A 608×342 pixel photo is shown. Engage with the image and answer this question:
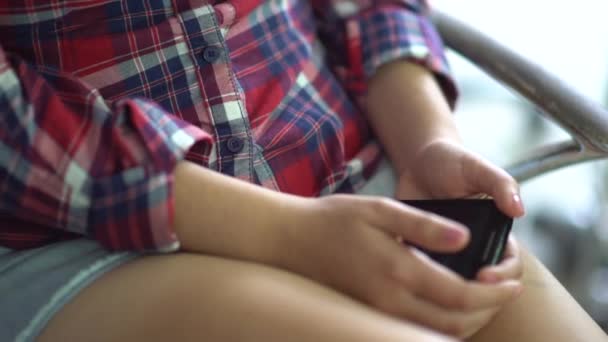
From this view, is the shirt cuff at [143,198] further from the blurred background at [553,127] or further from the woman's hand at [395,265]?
the blurred background at [553,127]

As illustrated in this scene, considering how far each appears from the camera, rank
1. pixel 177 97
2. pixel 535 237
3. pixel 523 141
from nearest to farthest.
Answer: pixel 177 97
pixel 535 237
pixel 523 141

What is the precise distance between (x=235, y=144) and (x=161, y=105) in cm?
7

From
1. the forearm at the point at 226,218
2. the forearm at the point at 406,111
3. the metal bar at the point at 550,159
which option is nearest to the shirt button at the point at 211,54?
the forearm at the point at 226,218

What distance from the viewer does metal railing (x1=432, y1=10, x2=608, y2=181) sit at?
1.74ft

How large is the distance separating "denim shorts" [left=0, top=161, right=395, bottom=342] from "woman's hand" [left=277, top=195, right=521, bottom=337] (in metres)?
0.15

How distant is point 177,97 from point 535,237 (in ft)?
2.87

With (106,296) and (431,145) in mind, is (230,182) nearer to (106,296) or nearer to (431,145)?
(106,296)

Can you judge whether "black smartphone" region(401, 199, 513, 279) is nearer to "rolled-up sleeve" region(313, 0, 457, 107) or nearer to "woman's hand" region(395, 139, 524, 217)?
"woman's hand" region(395, 139, 524, 217)

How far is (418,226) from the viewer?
1.28ft

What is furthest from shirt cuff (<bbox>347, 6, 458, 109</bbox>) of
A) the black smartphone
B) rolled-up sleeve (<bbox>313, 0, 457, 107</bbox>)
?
the black smartphone

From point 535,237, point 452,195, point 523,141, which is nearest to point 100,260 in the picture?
point 452,195

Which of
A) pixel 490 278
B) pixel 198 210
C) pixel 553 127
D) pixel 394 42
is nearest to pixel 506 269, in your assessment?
pixel 490 278

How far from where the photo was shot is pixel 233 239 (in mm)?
435

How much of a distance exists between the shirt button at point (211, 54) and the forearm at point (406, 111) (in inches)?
8.7
